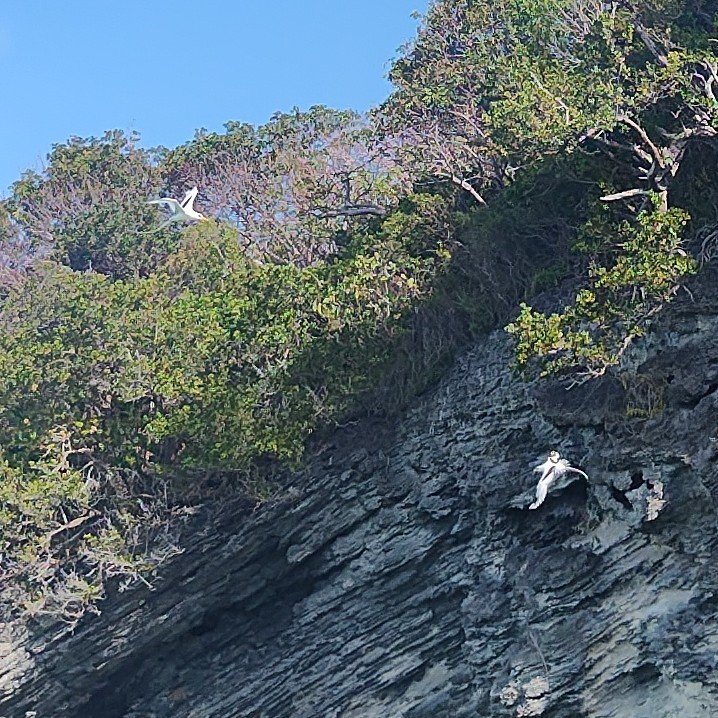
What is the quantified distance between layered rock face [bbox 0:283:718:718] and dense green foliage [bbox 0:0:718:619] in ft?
1.93

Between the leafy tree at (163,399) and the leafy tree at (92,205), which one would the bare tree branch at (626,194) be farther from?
the leafy tree at (92,205)

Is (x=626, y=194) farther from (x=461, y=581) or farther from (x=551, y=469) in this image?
(x=461, y=581)

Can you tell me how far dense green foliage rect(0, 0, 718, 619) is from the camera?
47.7 feet

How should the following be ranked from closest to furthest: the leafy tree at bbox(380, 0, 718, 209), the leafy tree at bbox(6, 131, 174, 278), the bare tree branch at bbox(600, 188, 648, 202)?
the bare tree branch at bbox(600, 188, 648, 202), the leafy tree at bbox(380, 0, 718, 209), the leafy tree at bbox(6, 131, 174, 278)

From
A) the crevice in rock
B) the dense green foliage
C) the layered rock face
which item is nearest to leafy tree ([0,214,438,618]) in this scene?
the dense green foliage

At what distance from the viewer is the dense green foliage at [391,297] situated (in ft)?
47.7

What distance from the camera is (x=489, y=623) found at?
1397 cm

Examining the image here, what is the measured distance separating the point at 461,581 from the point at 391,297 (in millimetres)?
4263

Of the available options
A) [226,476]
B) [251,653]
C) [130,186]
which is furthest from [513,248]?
[130,186]

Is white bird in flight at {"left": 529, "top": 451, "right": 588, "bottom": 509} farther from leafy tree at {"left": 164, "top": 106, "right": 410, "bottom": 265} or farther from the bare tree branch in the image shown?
leafy tree at {"left": 164, "top": 106, "right": 410, "bottom": 265}

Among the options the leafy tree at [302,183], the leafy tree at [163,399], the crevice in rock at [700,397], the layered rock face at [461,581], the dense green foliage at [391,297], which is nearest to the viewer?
the layered rock face at [461,581]

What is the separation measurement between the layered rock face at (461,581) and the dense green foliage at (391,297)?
1.93 ft

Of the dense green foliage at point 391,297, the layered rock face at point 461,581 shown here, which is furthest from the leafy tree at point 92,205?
the layered rock face at point 461,581

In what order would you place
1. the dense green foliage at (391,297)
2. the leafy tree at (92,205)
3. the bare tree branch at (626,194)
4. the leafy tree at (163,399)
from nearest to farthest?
1. the bare tree branch at (626,194)
2. the dense green foliage at (391,297)
3. the leafy tree at (163,399)
4. the leafy tree at (92,205)
